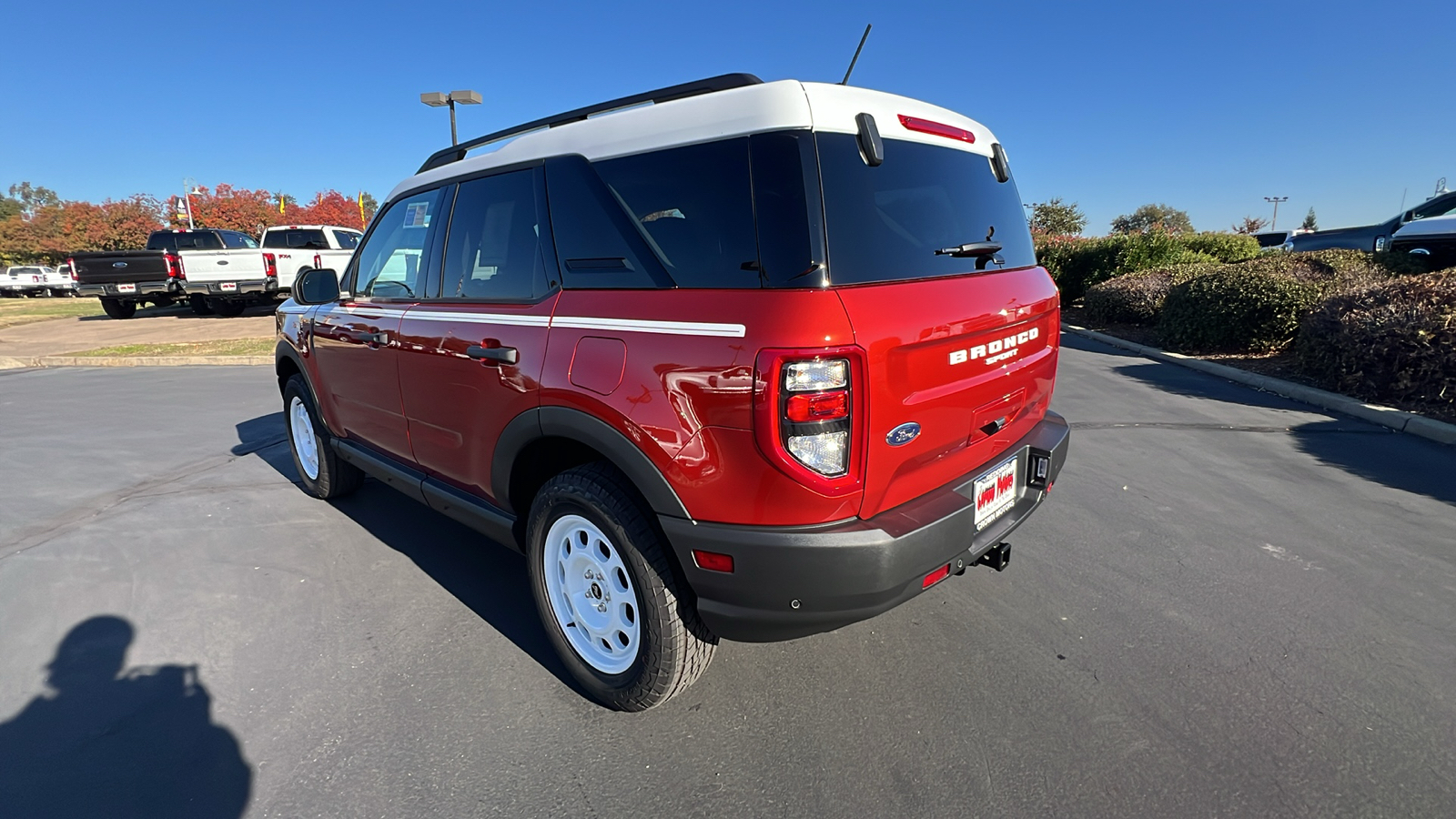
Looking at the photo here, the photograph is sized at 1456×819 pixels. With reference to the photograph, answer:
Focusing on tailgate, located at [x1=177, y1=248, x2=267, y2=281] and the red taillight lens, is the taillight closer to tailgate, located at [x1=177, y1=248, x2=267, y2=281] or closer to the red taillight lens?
the red taillight lens

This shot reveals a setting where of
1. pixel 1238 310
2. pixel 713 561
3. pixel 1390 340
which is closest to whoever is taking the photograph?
pixel 713 561

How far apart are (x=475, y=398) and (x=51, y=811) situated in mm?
Answer: 1766

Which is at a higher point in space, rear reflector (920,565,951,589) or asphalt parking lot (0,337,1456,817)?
rear reflector (920,565,951,589)

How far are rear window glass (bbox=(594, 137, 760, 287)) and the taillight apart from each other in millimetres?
302

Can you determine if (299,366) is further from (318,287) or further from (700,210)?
(700,210)

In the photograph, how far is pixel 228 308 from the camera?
18875mm

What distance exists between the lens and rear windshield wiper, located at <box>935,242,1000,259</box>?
247 centimetres

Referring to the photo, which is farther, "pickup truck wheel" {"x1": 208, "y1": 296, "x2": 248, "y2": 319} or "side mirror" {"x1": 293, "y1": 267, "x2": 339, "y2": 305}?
"pickup truck wheel" {"x1": 208, "y1": 296, "x2": 248, "y2": 319}

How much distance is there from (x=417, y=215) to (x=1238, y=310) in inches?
380

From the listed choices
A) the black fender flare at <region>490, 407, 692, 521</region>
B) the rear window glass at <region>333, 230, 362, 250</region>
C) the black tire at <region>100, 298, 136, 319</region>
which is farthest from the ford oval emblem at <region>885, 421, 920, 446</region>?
the black tire at <region>100, 298, 136, 319</region>

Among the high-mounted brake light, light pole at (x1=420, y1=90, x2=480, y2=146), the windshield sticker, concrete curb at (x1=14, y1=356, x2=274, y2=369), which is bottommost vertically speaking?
concrete curb at (x1=14, y1=356, x2=274, y2=369)

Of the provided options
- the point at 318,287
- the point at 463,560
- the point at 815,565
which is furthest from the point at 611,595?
the point at 318,287

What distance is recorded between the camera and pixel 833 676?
8.82 ft

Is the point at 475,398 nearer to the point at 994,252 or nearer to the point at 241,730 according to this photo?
the point at 241,730
